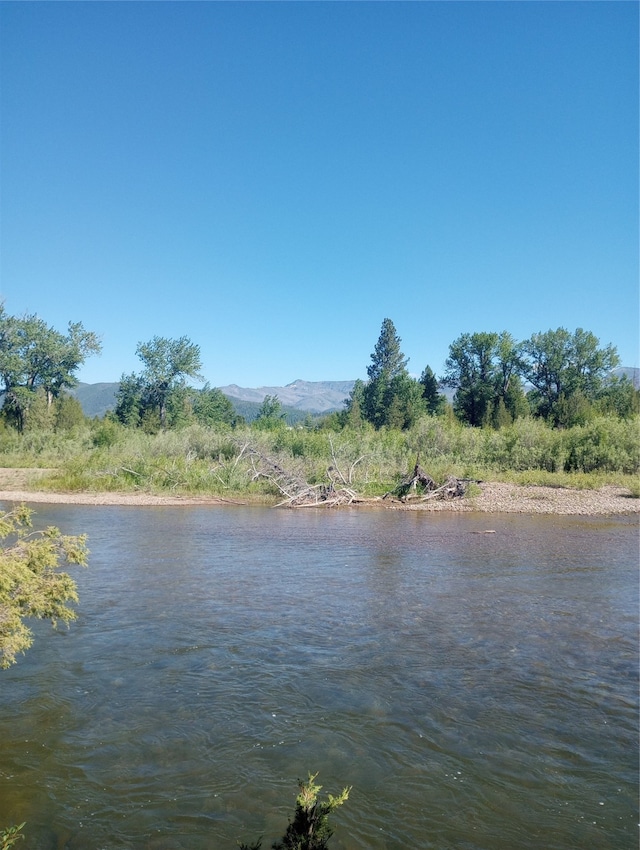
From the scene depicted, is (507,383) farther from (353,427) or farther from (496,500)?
(496,500)

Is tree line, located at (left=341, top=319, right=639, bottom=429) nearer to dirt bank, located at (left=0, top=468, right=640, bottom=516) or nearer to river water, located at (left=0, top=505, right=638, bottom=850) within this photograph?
dirt bank, located at (left=0, top=468, right=640, bottom=516)

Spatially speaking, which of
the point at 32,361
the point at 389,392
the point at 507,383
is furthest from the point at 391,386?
the point at 32,361

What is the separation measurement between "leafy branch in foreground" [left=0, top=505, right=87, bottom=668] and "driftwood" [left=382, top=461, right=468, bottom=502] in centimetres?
2267

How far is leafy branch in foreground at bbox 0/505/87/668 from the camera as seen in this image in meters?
4.93

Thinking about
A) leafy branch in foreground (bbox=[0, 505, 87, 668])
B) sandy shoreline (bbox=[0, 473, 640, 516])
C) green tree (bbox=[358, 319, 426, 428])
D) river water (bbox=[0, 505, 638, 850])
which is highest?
green tree (bbox=[358, 319, 426, 428])

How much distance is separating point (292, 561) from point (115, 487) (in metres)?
18.9

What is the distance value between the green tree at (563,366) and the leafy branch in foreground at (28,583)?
67395 mm

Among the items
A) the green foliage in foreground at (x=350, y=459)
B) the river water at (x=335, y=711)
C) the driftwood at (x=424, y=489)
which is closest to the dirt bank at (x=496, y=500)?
the driftwood at (x=424, y=489)

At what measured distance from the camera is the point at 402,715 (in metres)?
6.82

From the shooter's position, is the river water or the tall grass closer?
the river water

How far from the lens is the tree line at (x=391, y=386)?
2228 inches

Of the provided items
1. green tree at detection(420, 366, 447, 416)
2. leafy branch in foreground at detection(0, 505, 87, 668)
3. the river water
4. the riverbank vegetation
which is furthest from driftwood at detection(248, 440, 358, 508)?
green tree at detection(420, 366, 447, 416)

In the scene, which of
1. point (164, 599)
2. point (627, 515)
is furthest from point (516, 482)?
point (164, 599)

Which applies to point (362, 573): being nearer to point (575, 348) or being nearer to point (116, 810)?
point (116, 810)
